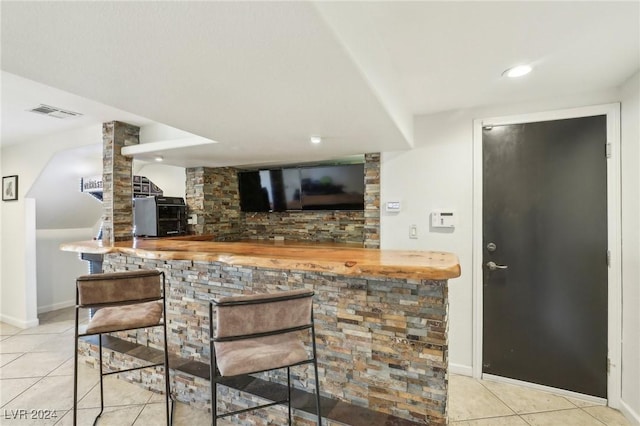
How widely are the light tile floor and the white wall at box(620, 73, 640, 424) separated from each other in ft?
0.92

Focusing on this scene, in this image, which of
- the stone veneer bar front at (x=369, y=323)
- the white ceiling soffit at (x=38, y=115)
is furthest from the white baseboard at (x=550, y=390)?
the white ceiling soffit at (x=38, y=115)

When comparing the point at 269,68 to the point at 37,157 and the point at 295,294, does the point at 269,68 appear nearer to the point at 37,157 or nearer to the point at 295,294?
the point at 295,294

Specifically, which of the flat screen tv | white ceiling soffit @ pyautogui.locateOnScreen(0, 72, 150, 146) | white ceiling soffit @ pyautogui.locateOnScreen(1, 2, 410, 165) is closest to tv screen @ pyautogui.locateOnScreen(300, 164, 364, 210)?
the flat screen tv

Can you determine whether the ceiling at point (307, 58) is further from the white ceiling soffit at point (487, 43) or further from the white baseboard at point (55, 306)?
the white baseboard at point (55, 306)

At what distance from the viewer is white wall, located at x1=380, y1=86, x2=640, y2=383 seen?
2.56m

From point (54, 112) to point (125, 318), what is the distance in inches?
94.9

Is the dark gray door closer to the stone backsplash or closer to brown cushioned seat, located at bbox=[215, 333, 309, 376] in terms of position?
the stone backsplash

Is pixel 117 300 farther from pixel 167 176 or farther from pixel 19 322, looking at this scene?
pixel 19 322

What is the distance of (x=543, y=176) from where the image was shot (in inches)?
92.0

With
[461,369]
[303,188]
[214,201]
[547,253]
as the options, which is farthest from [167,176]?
[547,253]

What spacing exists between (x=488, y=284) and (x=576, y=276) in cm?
60

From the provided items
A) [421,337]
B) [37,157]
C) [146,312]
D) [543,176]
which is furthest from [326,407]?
[37,157]

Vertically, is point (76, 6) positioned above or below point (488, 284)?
above

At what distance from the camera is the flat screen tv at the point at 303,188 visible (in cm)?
329
